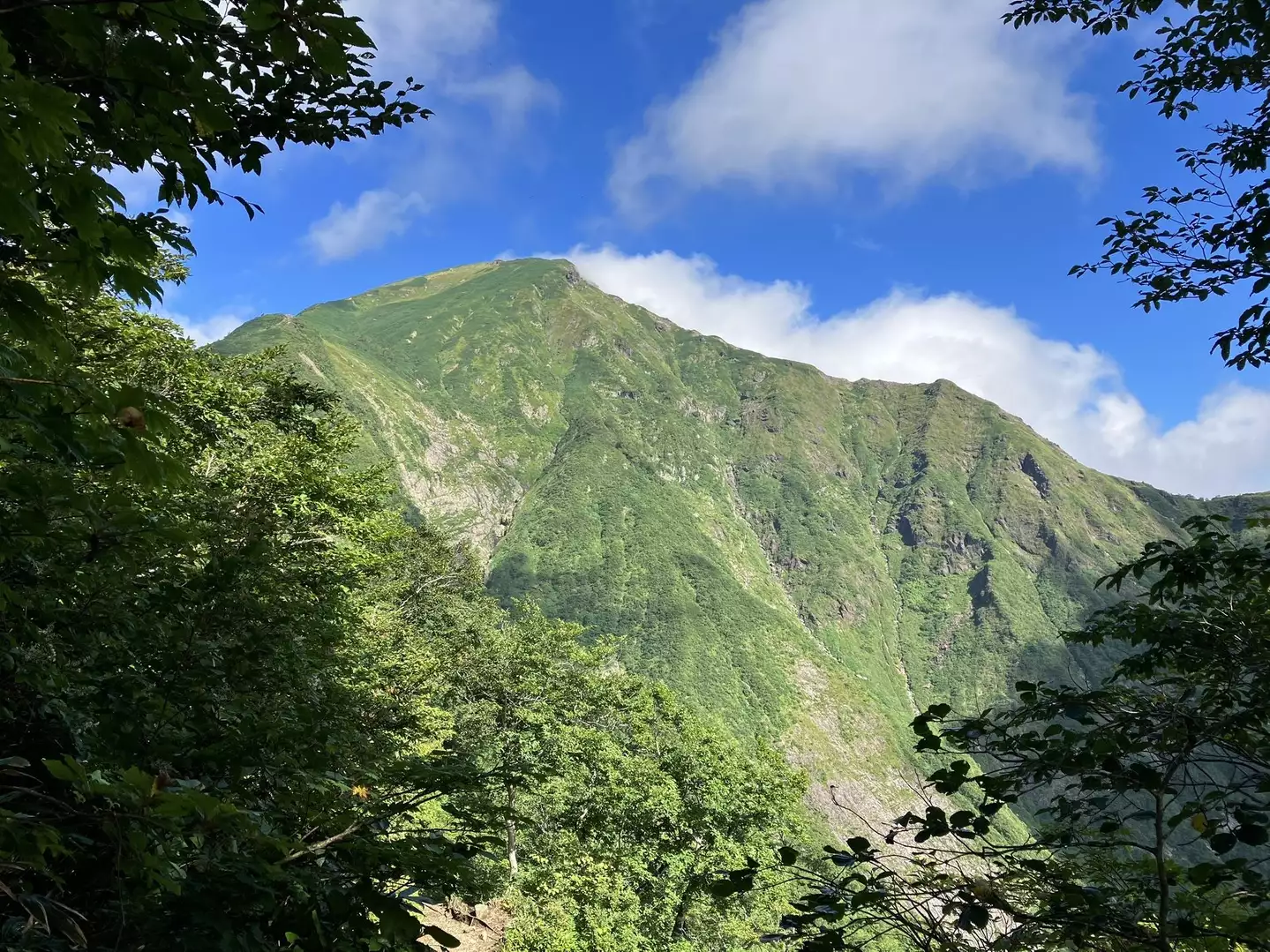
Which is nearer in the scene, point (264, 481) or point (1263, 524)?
point (1263, 524)

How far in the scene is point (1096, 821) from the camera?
3.50 m

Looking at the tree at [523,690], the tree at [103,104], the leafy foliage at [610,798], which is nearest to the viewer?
the tree at [103,104]

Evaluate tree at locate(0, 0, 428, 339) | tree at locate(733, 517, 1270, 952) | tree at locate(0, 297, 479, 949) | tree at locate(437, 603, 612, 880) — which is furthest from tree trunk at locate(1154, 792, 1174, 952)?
tree at locate(437, 603, 612, 880)

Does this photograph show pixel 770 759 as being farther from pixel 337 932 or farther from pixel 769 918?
pixel 337 932

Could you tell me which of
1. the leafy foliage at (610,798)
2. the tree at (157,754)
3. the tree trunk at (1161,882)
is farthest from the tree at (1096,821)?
the leafy foliage at (610,798)

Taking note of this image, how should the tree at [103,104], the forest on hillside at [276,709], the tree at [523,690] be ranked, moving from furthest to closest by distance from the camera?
the tree at [523,690]
the forest on hillside at [276,709]
the tree at [103,104]

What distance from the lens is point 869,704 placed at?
19738cm

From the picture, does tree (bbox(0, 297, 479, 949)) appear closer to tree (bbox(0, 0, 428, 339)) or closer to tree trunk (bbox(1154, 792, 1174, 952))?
tree (bbox(0, 0, 428, 339))

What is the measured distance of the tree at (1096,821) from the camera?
9.23 feet

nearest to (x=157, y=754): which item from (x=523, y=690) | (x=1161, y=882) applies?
(x=1161, y=882)

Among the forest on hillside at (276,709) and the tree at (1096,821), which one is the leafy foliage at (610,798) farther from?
the tree at (1096,821)

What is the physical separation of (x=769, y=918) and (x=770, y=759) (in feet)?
18.6

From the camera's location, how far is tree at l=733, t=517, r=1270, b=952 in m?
2.81

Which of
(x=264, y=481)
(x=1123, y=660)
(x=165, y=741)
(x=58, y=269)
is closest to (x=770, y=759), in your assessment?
(x=264, y=481)
